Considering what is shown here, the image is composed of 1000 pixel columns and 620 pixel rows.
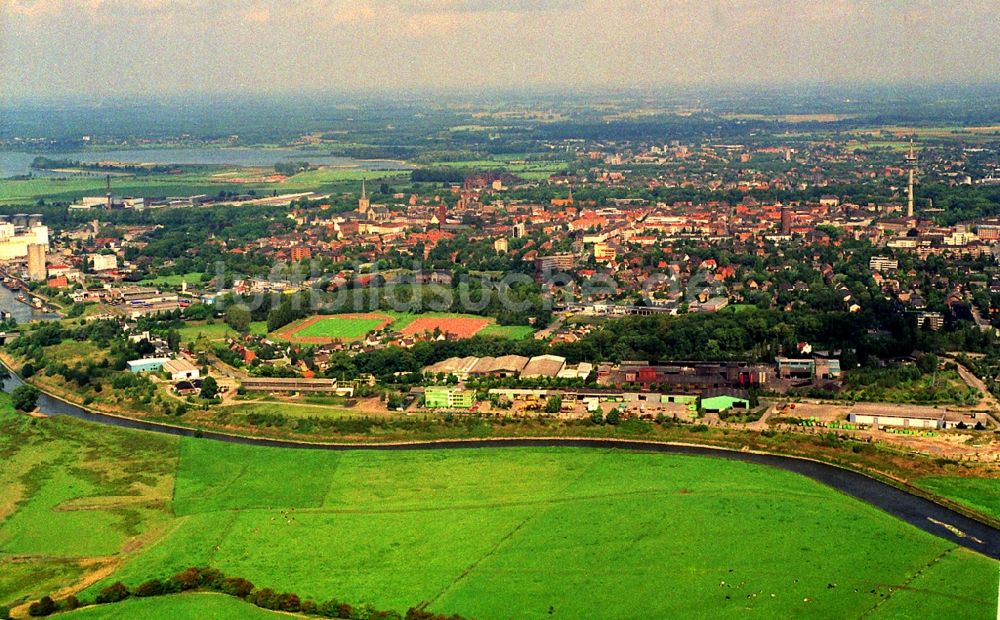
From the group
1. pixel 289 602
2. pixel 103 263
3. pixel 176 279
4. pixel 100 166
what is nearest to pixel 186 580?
pixel 289 602

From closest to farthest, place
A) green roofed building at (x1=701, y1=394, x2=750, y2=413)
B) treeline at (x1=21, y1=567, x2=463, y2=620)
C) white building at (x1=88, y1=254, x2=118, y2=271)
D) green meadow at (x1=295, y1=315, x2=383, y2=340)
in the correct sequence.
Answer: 1. treeline at (x1=21, y1=567, x2=463, y2=620)
2. green roofed building at (x1=701, y1=394, x2=750, y2=413)
3. green meadow at (x1=295, y1=315, x2=383, y2=340)
4. white building at (x1=88, y1=254, x2=118, y2=271)

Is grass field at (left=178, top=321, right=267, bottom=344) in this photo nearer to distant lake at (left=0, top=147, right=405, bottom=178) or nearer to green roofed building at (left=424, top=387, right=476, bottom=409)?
green roofed building at (left=424, top=387, right=476, bottom=409)

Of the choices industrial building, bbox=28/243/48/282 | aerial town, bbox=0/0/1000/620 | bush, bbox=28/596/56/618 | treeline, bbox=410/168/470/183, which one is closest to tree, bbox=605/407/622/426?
aerial town, bbox=0/0/1000/620

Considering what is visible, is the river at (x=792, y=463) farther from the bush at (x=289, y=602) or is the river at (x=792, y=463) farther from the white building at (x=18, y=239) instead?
the white building at (x=18, y=239)

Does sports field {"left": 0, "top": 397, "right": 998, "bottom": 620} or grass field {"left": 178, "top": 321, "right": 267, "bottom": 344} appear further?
grass field {"left": 178, "top": 321, "right": 267, "bottom": 344}

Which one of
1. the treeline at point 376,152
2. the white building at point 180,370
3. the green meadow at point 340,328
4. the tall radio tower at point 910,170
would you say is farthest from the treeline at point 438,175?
the white building at point 180,370

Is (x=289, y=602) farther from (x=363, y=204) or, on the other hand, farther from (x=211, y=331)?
(x=363, y=204)
